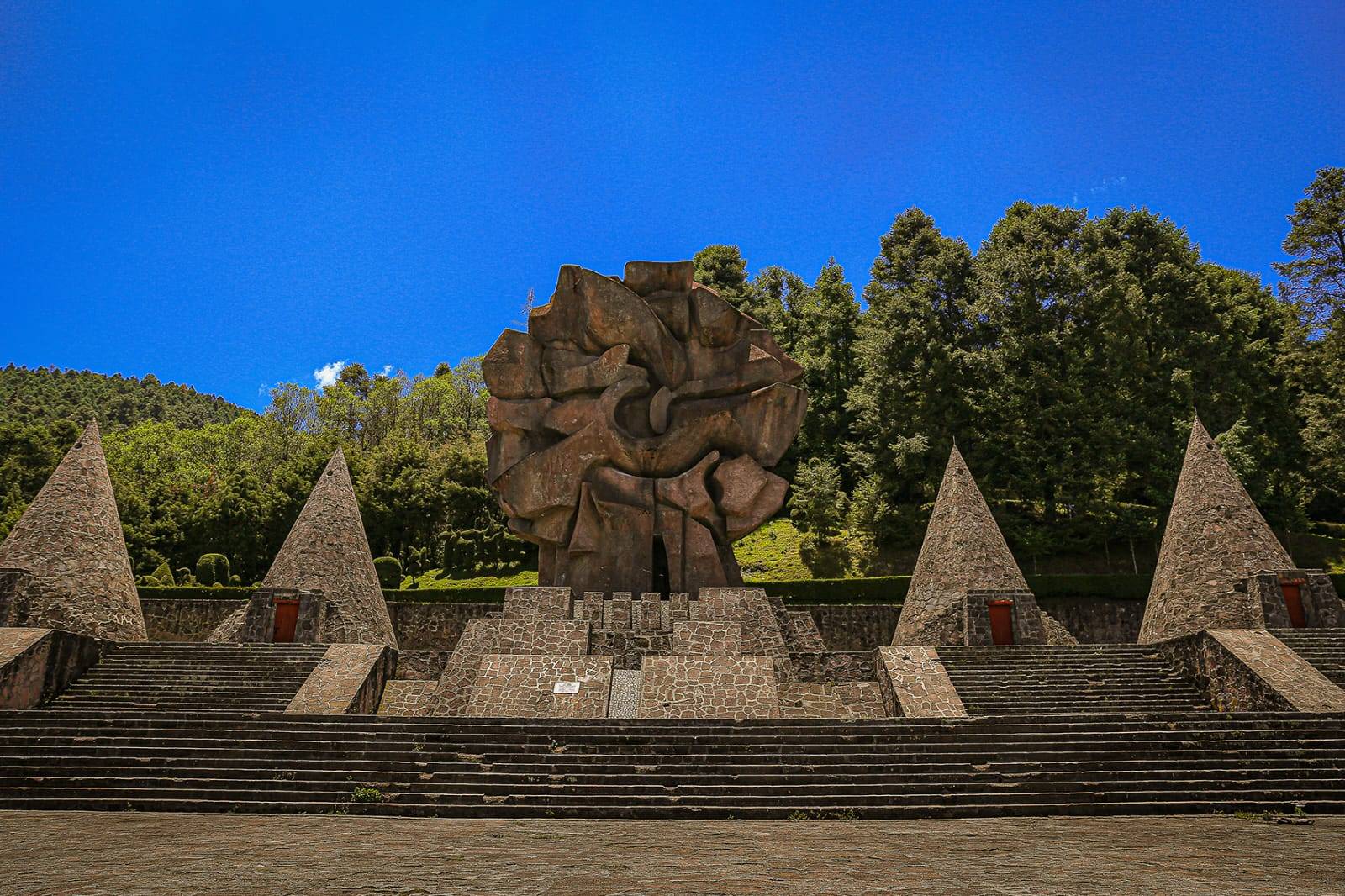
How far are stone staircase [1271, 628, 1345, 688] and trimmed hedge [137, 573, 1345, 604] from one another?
1070 centimetres

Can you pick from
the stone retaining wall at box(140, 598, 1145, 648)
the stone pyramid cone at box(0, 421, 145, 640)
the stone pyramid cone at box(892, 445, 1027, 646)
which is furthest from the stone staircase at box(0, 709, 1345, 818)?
the stone retaining wall at box(140, 598, 1145, 648)

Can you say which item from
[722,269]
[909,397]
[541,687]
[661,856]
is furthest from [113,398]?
[661,856]

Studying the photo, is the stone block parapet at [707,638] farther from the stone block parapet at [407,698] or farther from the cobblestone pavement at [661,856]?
the cobblestone pavement at [661,856]

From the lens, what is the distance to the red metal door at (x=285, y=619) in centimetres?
1769

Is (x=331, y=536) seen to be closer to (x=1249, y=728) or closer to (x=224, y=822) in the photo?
(x=224, y=822)

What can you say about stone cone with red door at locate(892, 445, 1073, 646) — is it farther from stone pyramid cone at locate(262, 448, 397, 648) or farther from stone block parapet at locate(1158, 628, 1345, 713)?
stone pyramid cone at locate(262, 448, 397, 648)

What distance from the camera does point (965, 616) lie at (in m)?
18.2

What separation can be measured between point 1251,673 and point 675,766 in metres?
8.80

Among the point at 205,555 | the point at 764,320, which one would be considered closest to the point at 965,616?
the point at 205,555

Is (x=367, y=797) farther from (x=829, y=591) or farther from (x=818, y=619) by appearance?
(x=829, y=591)

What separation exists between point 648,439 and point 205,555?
65.6ft

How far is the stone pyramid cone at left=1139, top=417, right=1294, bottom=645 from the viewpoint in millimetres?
17156

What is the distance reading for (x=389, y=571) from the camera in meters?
31.3

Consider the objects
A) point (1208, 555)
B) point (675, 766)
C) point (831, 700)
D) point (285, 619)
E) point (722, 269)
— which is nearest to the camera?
point (675, 766)
